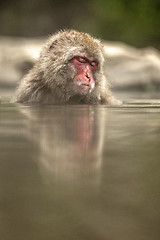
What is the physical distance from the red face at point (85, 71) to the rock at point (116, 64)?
11.3ft

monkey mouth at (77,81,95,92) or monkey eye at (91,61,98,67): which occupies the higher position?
monkey eye at (91,61,98,67)

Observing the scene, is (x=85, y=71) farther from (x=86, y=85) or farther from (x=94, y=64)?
(x=94, y=64)

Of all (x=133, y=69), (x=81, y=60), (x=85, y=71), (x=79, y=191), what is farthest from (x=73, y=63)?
(x=133, y=69)

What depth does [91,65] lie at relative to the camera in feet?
12.6

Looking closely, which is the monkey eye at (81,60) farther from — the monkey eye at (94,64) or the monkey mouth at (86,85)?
the monkey mouth at (86,85)

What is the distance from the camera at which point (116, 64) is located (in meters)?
8.16

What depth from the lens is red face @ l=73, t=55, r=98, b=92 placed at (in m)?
3.51

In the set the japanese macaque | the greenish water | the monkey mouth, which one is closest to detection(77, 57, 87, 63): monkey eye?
the japanese macaque

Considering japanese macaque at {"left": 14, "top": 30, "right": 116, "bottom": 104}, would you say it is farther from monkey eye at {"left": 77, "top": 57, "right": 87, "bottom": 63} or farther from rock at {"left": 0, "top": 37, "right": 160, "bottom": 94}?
rock at {"left": 0, "top": 37, "right": 160, "bottom": 94}

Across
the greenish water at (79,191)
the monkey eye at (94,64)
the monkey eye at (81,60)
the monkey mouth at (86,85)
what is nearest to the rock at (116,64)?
the monkey eye at (94,64)

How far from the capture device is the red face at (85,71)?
3512 millimetres

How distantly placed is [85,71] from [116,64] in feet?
15.3

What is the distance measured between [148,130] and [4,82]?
6.21m

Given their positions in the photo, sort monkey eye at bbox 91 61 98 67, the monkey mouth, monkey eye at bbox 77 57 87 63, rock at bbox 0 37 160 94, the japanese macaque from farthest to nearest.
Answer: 1. rock at bbox 0 37 160 94
2. monkey eye at bbox 91 61 98 67
3. monkey eye at bbox 77 57 87 63
4. the japanese macaque
5. the monkey mouth
